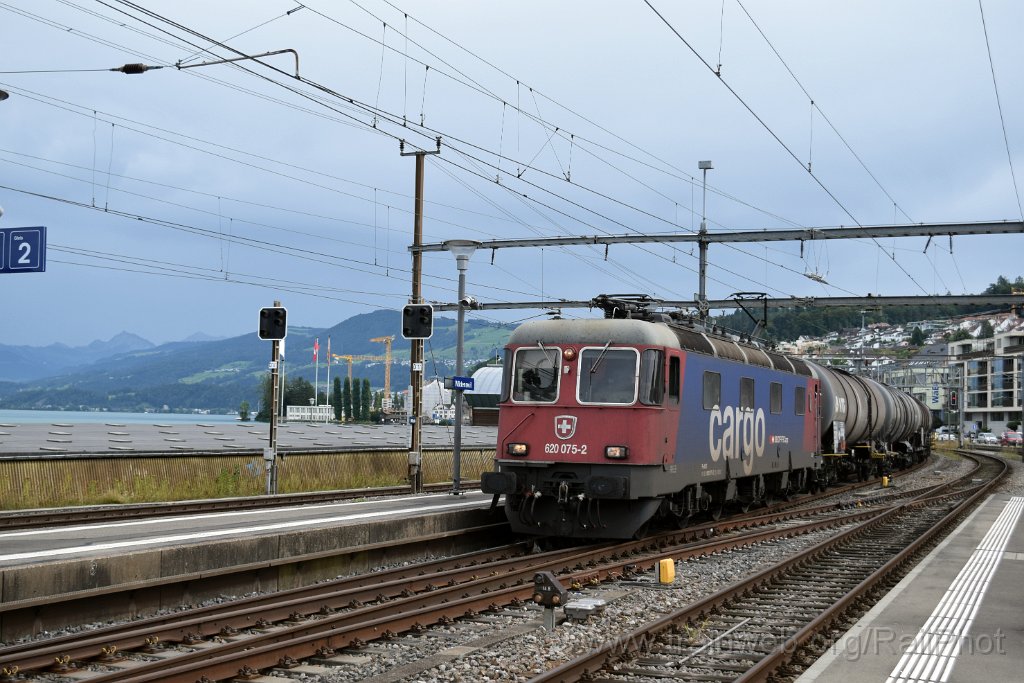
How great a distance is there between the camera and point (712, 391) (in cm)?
1881

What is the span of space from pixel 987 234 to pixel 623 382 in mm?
13585

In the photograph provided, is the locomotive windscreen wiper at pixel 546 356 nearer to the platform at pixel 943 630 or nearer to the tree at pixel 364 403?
the platform at pixel 943 630

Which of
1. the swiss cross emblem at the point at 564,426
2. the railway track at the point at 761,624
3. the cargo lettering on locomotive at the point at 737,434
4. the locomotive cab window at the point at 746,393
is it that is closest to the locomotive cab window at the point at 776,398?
the cargo lettering on locomotive at the point at 737,434

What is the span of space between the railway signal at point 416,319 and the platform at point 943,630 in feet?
35.7

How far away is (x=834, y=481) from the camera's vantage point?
34.4 metres

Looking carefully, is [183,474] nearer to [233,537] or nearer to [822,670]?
[233,537]

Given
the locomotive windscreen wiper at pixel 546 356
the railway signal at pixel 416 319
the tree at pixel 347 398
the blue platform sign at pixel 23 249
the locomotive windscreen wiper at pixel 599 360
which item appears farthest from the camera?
the tree at pixel 347 398

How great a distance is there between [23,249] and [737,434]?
12.5 m

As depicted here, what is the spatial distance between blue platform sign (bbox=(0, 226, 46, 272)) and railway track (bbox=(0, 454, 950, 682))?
6.06 metres

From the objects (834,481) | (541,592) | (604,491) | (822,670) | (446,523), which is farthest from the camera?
(834,481)

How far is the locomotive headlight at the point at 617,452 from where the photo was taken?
15992mm

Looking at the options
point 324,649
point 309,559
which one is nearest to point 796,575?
point 309,559

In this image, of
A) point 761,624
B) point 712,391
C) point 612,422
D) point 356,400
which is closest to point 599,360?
point 612,422

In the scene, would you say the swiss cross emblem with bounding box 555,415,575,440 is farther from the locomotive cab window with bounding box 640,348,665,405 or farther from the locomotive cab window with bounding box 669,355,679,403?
the locomotive cab window with bounding box 669,355,679,403
